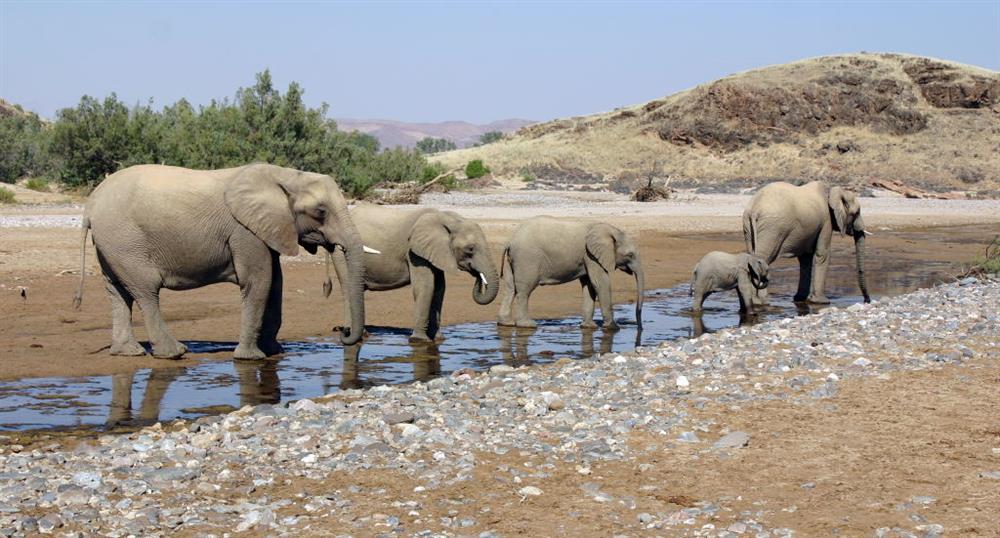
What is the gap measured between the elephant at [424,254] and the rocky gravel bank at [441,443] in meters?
2.95

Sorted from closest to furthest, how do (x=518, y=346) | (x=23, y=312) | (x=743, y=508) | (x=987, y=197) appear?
(x=743, y=508), (x=518, y=346), (x=23, y=312), (x=987, y=197)

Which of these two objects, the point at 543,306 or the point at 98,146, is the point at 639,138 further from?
the point at 543,306

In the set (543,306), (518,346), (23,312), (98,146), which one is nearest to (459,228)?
(518,346)

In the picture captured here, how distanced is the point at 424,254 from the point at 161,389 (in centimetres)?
459

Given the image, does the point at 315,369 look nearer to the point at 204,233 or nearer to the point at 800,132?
the point at 204,233

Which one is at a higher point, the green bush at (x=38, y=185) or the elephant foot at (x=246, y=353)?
the green bush at (x=38, y=185)

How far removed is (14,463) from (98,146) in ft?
119

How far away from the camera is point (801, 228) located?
844 inches

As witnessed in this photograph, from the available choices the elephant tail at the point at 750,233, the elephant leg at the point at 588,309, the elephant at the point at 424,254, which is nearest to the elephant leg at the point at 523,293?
the elephant leg at the point at 588,309

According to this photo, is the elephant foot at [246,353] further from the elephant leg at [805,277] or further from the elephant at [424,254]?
the elephant leg at [805,277]

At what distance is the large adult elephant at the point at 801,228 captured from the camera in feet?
69.5

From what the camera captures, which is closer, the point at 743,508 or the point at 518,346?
the point at 743,508

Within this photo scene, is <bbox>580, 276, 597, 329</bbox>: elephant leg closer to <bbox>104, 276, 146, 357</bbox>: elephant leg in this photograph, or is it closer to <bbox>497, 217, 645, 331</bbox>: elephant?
<bbox>497, 217, 645, 331</bbox>: elephant

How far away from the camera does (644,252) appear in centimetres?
2981
